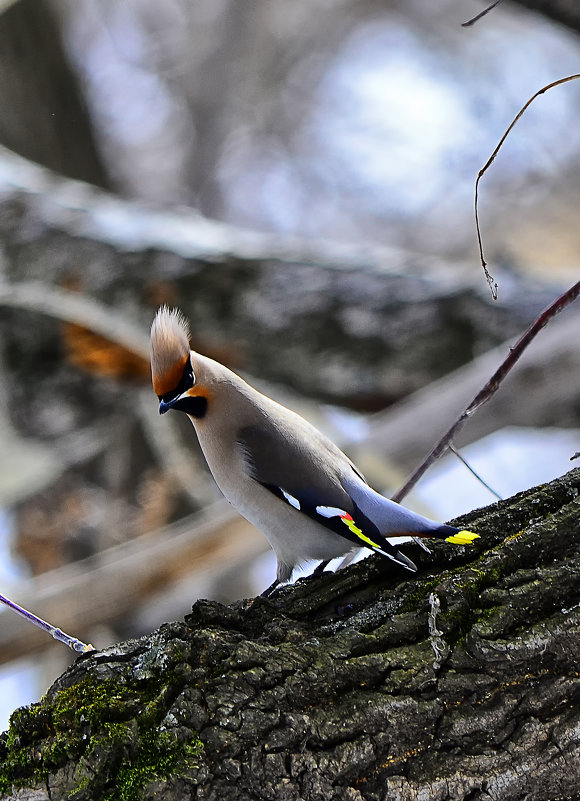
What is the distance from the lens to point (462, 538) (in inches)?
61.1

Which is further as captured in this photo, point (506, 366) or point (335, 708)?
point (506, 366)

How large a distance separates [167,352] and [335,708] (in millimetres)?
781

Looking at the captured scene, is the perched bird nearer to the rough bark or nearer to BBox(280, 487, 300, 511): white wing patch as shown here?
BBox(280, 487, 300, 511): white wing patch

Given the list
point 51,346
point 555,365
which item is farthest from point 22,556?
point 555,365

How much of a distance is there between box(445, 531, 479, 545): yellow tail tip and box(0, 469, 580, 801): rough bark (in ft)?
0.32

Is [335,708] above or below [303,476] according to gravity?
below

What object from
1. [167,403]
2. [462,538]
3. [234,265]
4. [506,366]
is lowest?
[462,538]

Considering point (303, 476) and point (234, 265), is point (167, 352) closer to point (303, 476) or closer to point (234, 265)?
point (303, 476)

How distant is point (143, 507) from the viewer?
5066mm

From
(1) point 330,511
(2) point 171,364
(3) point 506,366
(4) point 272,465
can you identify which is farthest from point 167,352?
(3) point 506,366

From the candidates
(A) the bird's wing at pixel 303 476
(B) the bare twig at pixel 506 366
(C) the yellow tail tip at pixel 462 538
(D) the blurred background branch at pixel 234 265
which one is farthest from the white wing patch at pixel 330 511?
(D) the blurred background branch at pixel 234 265

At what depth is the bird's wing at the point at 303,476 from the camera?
1781mm

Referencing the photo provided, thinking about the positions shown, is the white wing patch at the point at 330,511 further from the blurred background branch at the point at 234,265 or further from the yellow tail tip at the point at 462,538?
the blurred background branch at the point at 234,265

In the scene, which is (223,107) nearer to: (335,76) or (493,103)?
(335,76)
